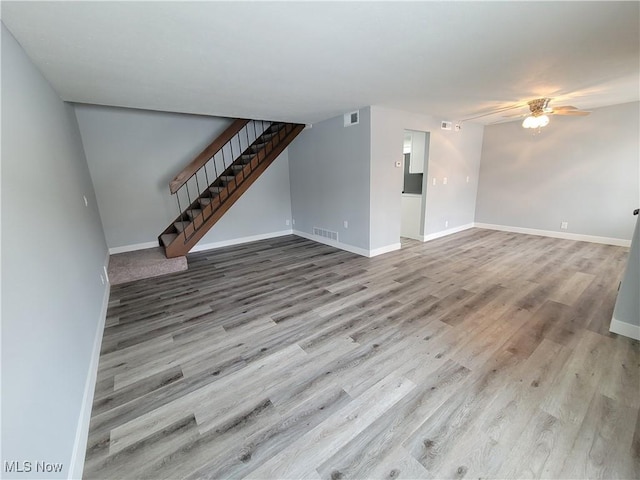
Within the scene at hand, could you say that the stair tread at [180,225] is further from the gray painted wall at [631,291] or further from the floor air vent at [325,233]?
the gray painted wall at [631,291]

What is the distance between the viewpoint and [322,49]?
1974mm

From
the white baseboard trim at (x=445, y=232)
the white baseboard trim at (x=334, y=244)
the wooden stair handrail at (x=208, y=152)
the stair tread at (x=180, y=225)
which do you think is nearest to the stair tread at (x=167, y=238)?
the stair tread at (x=180, y=225)

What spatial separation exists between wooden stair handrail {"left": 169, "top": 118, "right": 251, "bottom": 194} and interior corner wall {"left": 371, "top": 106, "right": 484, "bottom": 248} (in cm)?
256

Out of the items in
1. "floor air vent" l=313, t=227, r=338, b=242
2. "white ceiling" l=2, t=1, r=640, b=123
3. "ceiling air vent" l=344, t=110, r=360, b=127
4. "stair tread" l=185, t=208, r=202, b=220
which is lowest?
"floor air vent" l=313, t=227, r=338, b=242

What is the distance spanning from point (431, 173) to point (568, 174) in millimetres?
2531

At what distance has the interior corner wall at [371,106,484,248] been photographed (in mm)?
4062

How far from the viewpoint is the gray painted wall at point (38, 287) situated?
3.28ft

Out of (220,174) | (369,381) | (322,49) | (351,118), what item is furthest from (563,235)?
(220,174)

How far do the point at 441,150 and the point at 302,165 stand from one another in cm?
276

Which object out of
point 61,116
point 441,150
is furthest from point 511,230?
point 61,116

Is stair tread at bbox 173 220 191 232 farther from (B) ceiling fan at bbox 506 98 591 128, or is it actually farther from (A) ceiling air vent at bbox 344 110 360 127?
(B) ceiling fan at bbox 506 98 591 128

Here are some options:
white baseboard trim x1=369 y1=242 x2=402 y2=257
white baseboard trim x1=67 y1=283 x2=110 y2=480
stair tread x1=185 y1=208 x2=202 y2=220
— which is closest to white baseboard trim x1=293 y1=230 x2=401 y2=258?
white baseboard trim x1=369 y1=242 x2=402 y2=257

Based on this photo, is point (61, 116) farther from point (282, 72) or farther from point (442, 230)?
point (442, 230)

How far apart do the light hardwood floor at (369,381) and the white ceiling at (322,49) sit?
7.58 ft
